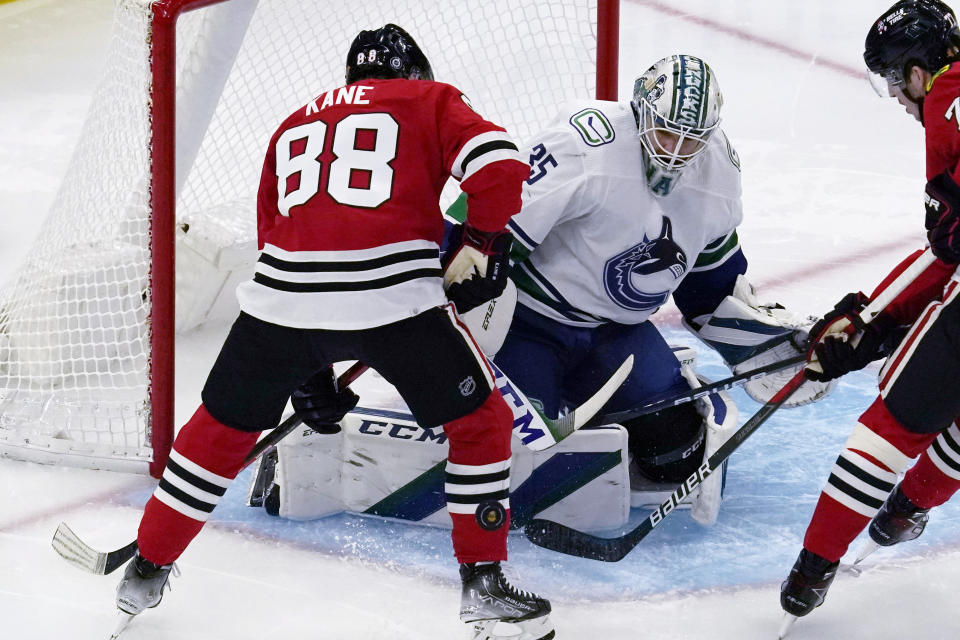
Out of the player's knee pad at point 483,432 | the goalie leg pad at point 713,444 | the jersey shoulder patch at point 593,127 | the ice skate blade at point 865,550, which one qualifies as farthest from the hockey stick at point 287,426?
the ice skate blade at point 865,550

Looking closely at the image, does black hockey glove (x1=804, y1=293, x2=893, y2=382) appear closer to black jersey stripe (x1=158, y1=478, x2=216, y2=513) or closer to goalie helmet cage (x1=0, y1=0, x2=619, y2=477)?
goalie helmet cage (x1=0, y1=0, x2=619, y2=477)

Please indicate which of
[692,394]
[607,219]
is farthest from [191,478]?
[692,394]

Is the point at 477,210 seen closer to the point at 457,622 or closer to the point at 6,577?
the point at 457,622

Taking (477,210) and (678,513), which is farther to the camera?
(678,513)

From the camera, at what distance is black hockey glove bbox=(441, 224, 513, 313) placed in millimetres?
2359

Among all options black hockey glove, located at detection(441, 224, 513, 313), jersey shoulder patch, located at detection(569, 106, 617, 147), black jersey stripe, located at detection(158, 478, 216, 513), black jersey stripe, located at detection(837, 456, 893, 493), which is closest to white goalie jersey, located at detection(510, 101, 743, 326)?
jersey shoulder patch, located at detection(569, 106, 617, 147)

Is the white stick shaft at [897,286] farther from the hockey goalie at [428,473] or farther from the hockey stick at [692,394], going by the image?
the hockey goalie at [428,473]

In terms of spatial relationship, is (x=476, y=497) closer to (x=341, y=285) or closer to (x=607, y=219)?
(x=341, y=285)

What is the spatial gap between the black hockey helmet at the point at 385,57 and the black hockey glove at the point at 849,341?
0.87 m

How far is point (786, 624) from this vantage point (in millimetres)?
2438

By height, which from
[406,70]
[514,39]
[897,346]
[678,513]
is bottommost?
[678,513]

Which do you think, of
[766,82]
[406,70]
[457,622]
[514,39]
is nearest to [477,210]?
[406,70]

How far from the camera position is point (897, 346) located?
8.02 feet

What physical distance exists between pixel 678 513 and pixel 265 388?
3.28ft
